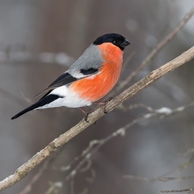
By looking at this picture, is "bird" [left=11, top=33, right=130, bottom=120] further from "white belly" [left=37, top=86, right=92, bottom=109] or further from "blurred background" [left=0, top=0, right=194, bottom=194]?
"blurred background" [left=0, top=0, right=194, bottom=194]

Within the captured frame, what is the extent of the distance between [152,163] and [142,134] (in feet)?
1.49

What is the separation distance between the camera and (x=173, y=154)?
5.92 metres

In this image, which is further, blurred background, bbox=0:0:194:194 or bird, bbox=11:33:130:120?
blurred background, bbox=0:0:194:194

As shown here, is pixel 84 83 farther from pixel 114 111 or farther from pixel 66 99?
pixel 114 111

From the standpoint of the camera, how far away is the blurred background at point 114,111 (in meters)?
4.63

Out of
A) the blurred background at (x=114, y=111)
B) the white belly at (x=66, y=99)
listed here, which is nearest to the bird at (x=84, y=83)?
the white belly at (x=66, y=99)

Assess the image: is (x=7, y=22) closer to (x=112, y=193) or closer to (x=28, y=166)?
(x=112, y=193)

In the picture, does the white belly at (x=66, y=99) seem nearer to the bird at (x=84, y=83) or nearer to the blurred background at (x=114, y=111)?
the bird at (x=84, y=83)

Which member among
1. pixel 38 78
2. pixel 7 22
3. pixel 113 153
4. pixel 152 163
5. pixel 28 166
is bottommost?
pixel 152 163

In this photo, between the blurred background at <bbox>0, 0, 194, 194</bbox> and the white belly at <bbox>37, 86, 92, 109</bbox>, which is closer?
the white belly at <bbox>37, 86, 92, 109</bbox>

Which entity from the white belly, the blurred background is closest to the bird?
the white belly

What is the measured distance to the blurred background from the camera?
4.63 meters

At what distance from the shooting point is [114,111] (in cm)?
530

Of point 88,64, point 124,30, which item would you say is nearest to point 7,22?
point 124,30
